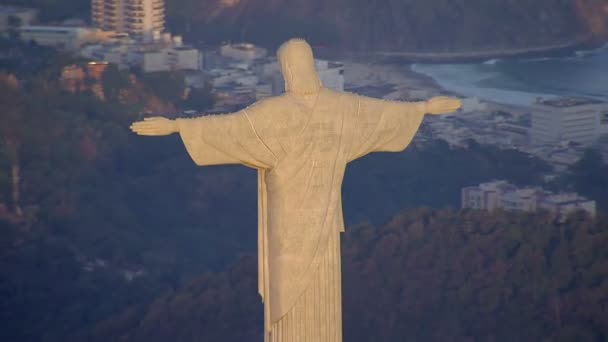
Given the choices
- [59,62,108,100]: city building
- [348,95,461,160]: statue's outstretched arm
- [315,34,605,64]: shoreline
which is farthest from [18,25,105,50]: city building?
[348,95,461,160]: statue's outstretched arm

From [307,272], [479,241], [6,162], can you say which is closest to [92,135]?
[6,162]

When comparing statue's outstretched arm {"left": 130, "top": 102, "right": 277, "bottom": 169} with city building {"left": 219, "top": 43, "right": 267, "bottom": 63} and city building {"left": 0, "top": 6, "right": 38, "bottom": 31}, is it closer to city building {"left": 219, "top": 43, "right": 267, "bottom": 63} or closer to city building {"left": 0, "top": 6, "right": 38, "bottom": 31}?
city building {"left": 219, "top": 43, "right": 267, "bottom": 63}

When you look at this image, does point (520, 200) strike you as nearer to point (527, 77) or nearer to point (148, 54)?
point (527, 77)

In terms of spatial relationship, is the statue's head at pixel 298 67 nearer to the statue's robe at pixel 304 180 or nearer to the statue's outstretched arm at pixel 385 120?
the statue's robe at pixel 304 180

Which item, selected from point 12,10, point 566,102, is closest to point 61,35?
point 12,10

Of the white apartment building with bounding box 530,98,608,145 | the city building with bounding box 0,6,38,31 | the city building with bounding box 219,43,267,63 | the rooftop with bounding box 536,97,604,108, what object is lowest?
the white apartment building with bounding box 530,98,608,145

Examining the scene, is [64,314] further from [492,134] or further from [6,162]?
[492,134]
